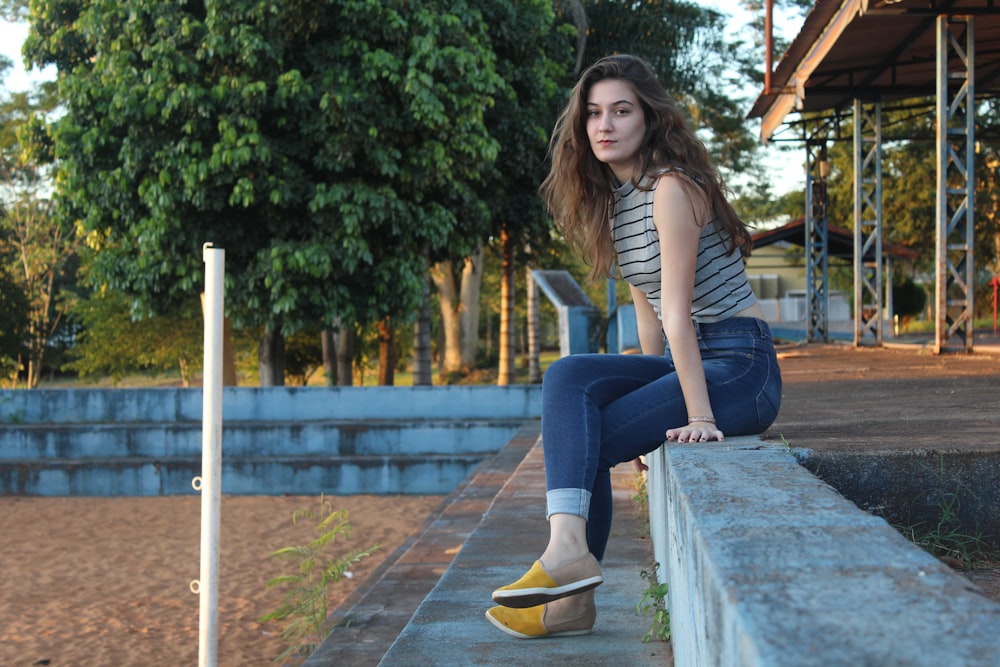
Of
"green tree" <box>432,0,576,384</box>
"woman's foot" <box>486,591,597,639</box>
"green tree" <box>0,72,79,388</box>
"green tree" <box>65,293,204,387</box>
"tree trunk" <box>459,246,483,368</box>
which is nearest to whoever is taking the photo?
"woman's foot" <box>486,591,597,639</box>

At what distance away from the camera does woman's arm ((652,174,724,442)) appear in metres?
2.65

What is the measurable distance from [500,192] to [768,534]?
16.5 meters

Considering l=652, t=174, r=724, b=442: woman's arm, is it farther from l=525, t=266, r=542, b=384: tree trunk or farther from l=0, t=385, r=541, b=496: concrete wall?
l=525, t=266, r=542, b=384: tree trunk

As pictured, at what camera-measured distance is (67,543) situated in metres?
10.1

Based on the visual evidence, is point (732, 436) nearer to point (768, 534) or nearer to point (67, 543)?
point (768, 534)

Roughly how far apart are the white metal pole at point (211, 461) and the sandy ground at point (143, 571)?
2.36 meters

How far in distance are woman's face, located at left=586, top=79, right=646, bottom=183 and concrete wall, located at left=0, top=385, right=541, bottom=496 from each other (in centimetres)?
1007

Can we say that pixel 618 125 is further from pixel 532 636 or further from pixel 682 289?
pixel 532 636

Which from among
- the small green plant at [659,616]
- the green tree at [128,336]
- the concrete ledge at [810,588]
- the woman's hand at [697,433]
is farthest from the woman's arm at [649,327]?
the green tree at [128,336]

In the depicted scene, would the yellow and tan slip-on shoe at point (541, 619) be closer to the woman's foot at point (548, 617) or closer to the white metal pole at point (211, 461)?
the woman's foot at point (548, 617)

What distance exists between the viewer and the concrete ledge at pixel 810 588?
990mm

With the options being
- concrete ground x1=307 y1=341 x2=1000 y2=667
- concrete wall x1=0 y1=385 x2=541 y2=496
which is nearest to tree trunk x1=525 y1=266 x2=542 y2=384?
concrete wall x1=0 y1=385 x2=541 y2=496

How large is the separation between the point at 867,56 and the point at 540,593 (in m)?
10.9

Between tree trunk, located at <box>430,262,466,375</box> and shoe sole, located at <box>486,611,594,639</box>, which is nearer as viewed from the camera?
shoe sole, located at <box>486,611,594,639</box>
